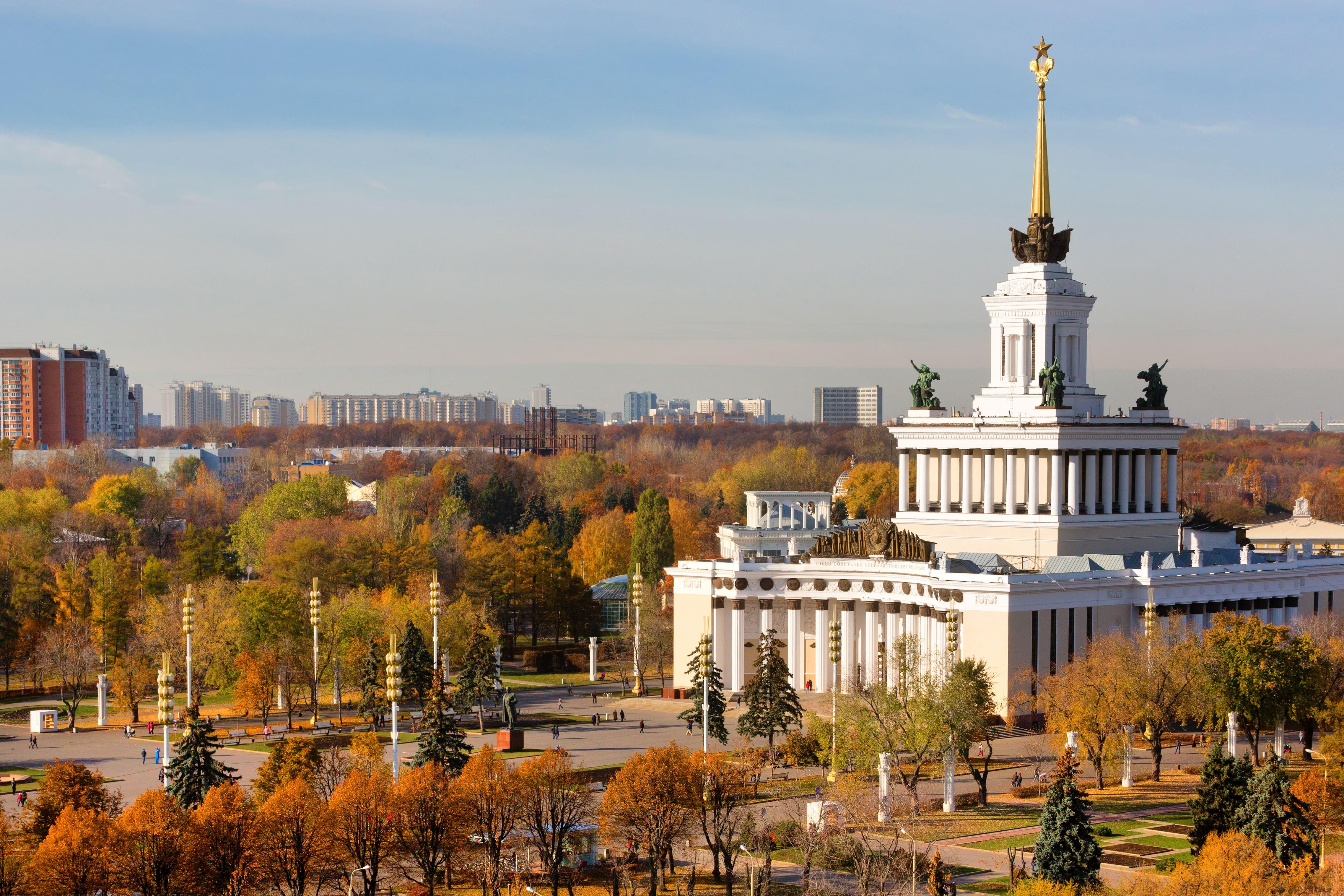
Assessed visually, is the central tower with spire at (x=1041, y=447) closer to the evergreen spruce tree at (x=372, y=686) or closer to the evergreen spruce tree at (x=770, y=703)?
the evergreen spruce tree at (x=770, y=703)

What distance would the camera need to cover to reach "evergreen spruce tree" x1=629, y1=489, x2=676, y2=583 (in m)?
116

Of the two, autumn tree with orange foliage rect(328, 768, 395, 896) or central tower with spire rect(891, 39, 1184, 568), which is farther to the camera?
central tower with spire rect(891, 39, 1184, 568)

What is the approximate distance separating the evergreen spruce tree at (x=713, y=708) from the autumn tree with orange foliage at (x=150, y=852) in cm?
2724

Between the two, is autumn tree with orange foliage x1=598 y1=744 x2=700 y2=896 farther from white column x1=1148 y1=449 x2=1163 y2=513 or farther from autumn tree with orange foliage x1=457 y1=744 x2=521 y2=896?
white column x1=1148 y1=449 x2=1163 y2=513

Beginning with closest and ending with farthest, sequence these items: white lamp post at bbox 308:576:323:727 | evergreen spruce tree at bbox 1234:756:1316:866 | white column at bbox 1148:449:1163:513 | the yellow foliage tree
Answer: evergreen spruce tree at bbox 1234:756:1316:866
white lamp post at bbox 308:576:323:727
white column at bbox 1148:449:1163:513
the yellow foliage tree

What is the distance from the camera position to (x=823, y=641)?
87188mm

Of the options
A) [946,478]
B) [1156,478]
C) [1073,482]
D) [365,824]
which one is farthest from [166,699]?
[1156,478]

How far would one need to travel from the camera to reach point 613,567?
128125mm

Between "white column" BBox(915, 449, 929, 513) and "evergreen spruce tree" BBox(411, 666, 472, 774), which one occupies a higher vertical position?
"white column" BBox(915, 449, 929, 513)

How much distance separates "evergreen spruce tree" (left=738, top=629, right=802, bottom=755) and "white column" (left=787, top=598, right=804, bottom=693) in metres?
16.0

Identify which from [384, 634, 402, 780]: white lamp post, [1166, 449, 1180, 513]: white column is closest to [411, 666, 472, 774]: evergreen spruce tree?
[384, 634, 402, 780]: white lamp post

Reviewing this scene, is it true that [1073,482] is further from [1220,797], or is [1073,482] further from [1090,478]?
[1220,797]

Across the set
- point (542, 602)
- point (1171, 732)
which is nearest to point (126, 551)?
point (542, 602)

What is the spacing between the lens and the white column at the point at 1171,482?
91.9 m
